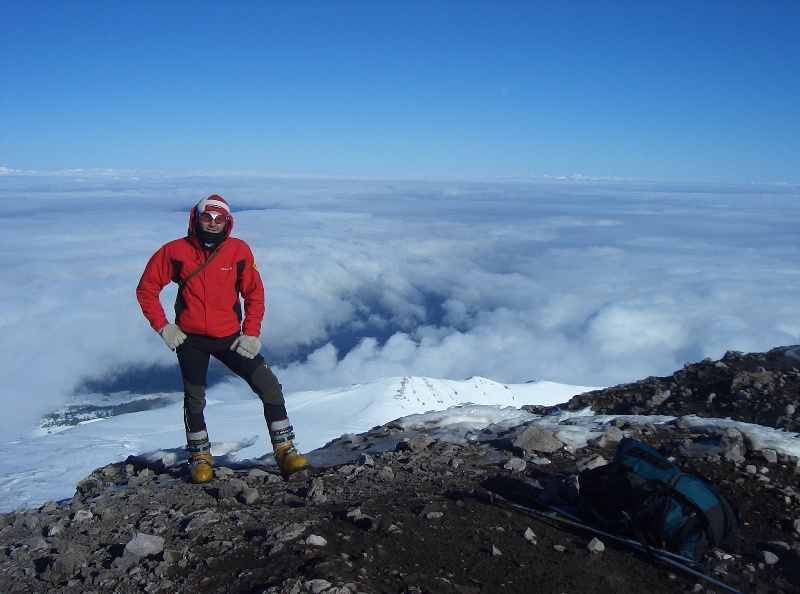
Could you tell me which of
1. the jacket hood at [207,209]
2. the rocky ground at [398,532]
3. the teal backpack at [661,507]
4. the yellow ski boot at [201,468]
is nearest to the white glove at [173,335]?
the jacket hood at [207,209]

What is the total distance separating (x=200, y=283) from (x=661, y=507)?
11.7ft

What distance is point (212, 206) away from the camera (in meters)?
Result: 4.47

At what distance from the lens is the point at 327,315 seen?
125m

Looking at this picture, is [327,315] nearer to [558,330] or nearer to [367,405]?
[558,330]

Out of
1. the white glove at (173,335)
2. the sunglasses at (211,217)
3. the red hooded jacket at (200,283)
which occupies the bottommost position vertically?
the white glove at (173,335)

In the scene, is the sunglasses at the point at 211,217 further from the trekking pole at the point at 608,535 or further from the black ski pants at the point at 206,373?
the trekking pole at the point at 608,535

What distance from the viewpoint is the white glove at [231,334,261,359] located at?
15.5ft

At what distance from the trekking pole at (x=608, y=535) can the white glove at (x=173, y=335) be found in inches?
101

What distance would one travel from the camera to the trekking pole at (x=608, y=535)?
2.88 metres

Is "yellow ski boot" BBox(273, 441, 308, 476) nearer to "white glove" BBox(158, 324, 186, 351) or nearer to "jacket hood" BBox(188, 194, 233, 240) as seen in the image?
"white glove" BBox(158, 324, 186, 351)

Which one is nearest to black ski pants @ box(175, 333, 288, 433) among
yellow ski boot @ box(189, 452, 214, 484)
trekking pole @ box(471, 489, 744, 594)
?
yellow ski boot @ box(189, 452, 214, 484)

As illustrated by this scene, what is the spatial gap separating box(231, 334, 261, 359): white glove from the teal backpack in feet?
8.96

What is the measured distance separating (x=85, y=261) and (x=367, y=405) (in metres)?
118

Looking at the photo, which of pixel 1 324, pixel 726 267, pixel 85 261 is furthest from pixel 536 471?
pixel 85 261
